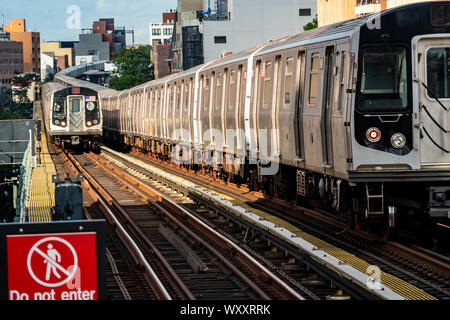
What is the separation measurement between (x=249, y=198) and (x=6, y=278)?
13712mm

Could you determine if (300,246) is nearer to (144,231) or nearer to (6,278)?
(144,231)

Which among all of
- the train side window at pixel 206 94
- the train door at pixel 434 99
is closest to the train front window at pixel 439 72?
the train door at pixel 434 99

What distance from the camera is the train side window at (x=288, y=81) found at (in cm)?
1471

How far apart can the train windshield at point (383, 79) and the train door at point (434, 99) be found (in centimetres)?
23

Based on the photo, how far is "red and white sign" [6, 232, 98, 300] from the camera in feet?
18.6

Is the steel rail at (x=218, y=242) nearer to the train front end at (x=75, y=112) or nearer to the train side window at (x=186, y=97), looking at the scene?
the train side window at (x=186, y=97)

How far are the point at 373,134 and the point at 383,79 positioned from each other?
0.73 m

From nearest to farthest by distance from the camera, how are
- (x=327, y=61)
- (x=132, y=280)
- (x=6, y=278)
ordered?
(x=6, y=278), (x=132, y=280), (x=327, y=61)

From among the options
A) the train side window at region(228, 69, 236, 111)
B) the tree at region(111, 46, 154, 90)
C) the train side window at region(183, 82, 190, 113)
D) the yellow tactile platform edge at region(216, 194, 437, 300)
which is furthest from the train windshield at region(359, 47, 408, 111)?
the tree at region(111, 46, 154, 90)

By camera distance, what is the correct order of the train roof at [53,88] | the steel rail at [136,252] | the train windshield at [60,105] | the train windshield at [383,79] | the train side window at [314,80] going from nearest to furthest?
the steel rail at [136,252]
the train windshield at [383,79]
the train side window at [314,80]
the train windshield at [60,105]
the train roof at [53,88]

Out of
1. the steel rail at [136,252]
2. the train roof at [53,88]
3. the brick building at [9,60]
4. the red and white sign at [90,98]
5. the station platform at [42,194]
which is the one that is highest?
the brick building at [9,60]

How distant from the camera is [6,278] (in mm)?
5695
